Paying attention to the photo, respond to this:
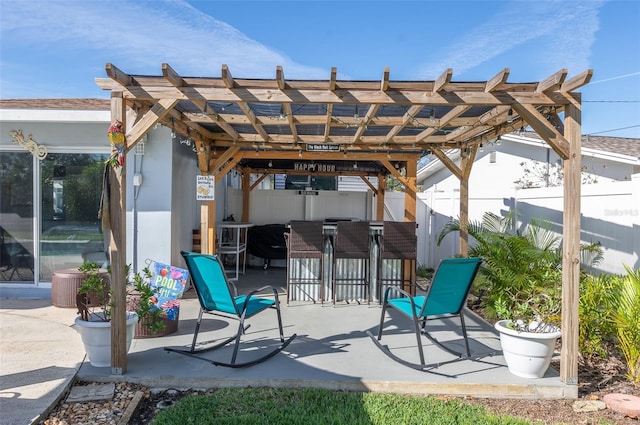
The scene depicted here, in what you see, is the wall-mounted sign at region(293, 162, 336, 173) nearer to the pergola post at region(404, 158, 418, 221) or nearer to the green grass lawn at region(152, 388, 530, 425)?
the pergola post at region(404, 158, 418, 221)

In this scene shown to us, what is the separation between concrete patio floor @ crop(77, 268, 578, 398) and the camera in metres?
3.41

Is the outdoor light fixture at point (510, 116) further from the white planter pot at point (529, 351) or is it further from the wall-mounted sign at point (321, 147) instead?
the wall-mounted sign at point (321, 147)

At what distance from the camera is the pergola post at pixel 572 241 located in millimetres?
3482

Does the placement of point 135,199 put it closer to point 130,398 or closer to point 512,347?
point 130,398

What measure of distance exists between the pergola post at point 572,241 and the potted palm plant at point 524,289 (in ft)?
0.44

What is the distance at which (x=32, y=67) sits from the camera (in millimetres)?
8211

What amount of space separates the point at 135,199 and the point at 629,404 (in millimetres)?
6139

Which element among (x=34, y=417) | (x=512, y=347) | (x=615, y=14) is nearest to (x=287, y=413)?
(x=34, y=417)

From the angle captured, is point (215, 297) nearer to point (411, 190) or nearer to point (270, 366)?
point (270, 366)

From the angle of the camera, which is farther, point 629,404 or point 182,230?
point 182,230

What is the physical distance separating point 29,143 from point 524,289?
6.96 m

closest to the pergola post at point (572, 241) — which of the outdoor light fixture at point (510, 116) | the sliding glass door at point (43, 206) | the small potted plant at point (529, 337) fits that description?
the small potted plant at point (529, 337)

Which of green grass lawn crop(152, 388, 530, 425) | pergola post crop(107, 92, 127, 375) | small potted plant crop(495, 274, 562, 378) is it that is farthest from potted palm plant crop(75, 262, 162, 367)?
small potted plant crop(495, 274, 562, 378)

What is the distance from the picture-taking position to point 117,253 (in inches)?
138
